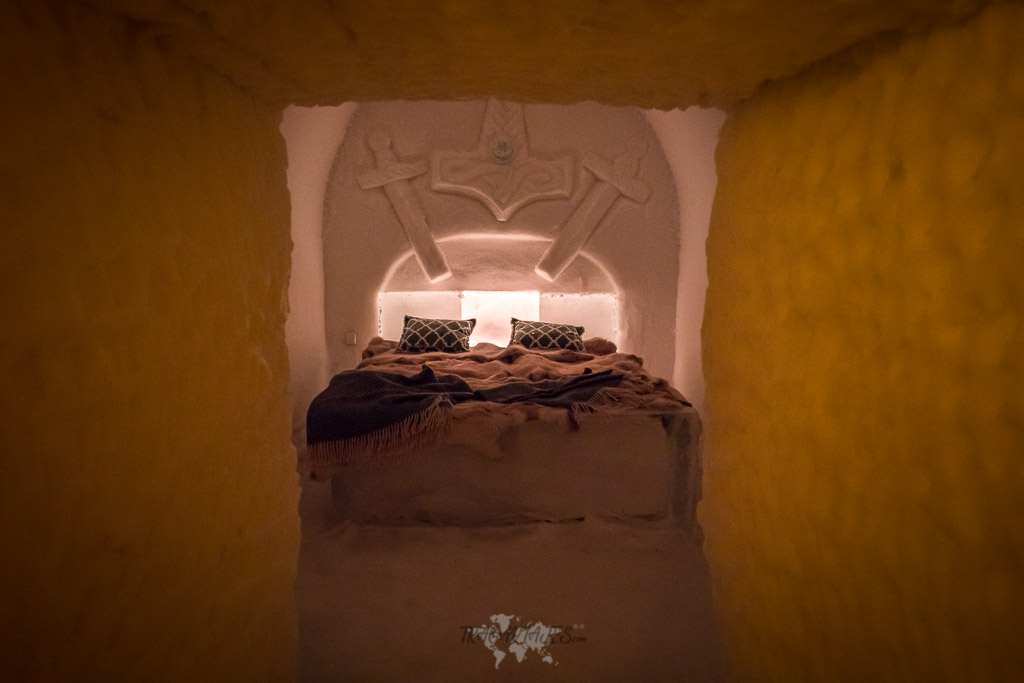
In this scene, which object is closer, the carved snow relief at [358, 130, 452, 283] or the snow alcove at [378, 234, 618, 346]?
the carved snow relief at [358, 130, 452, 283]

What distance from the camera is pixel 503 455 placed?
107 inches

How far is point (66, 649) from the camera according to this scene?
67 centimetres

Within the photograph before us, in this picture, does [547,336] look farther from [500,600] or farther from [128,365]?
[128,365]

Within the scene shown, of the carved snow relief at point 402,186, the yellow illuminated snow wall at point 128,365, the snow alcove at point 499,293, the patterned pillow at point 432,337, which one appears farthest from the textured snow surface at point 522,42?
the snow alcove at point 499,293

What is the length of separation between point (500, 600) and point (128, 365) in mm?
1637

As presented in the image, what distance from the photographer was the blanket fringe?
2.62 metres

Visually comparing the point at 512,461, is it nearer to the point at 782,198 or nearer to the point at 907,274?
the point at 782,198

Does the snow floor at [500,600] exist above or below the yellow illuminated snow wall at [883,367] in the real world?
below

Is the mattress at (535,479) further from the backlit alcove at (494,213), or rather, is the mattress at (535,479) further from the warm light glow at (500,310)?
the warm light glow at (500,310)

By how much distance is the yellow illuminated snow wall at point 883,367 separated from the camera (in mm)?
595

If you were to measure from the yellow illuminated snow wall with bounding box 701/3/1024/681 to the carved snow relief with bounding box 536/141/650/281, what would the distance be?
3445 mm

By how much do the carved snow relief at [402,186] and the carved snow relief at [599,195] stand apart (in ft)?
3.12

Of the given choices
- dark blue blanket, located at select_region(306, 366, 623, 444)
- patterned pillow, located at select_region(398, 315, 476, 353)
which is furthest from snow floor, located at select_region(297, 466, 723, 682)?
patterned pillow, located at select_region(398, 315, 476, 353)

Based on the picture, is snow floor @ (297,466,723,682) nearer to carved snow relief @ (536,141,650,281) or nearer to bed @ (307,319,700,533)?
bed @ (307,319,700,533)
